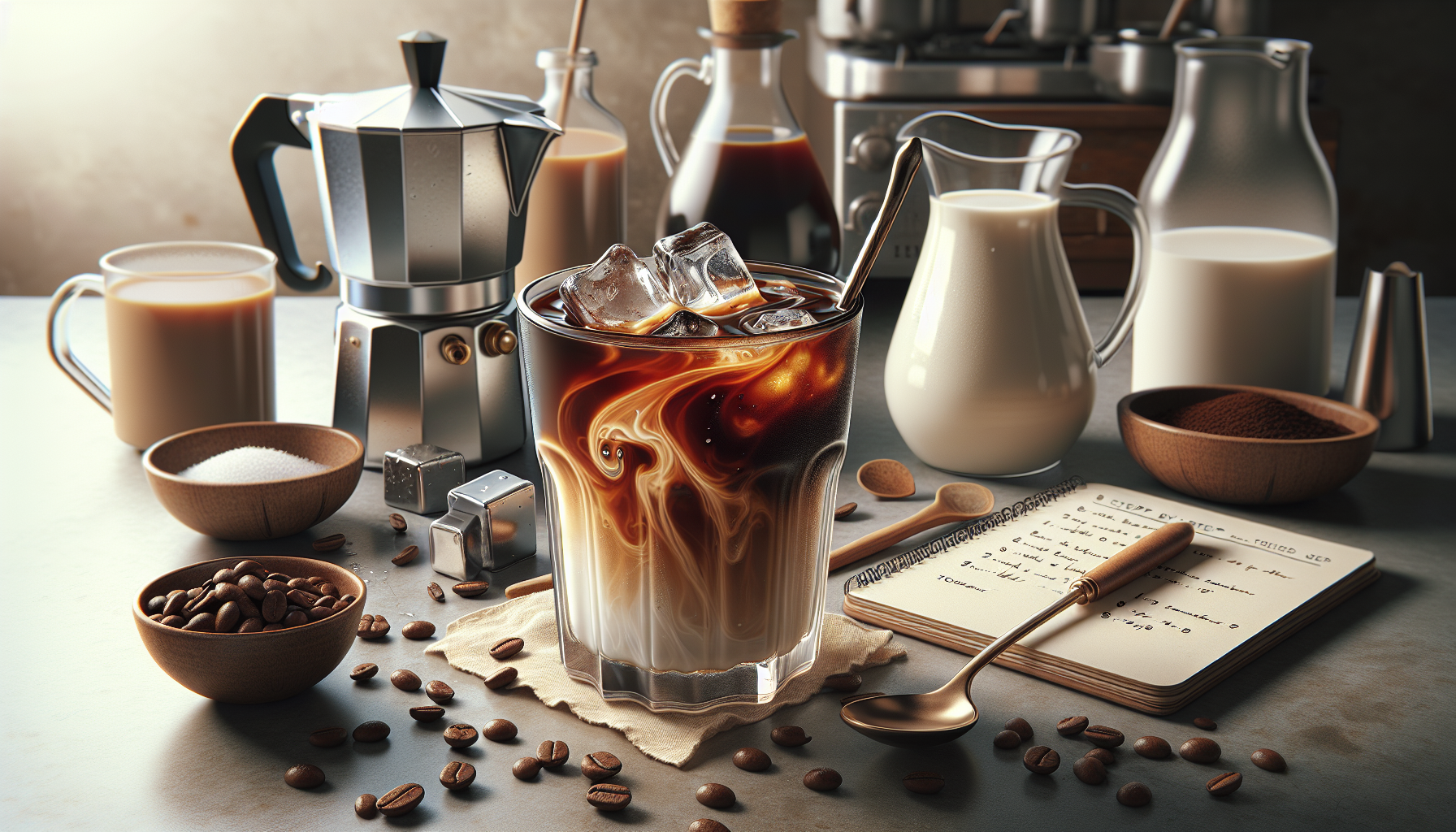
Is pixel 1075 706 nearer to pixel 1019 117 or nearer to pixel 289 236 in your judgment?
pixel 289 236

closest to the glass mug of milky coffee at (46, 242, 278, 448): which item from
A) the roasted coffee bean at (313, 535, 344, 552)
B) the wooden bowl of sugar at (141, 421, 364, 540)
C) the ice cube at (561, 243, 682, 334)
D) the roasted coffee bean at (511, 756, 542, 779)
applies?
the wooden bowl of sugar at (141, 421, 364, 540)

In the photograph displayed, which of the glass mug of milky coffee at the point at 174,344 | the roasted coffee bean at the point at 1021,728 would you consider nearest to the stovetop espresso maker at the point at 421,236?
the glass mug of milky coffee at the point at 174,344

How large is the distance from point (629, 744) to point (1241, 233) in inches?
31.2

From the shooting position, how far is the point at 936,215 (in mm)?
1014

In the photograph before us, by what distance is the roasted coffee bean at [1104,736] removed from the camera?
2.15 ft

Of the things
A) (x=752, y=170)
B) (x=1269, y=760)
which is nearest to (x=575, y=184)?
(x=752, y=170)

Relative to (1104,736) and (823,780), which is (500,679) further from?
(1104,736)

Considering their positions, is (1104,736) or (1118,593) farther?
(1118,593)

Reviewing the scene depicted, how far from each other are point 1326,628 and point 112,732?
0.71m

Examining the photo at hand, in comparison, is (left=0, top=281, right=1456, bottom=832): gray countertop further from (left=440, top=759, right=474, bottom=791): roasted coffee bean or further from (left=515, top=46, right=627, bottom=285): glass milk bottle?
(left=515, top=46, right=627, bottom=285): glass milk bottle

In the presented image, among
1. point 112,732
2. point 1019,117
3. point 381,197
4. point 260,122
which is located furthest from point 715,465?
point 1019,117

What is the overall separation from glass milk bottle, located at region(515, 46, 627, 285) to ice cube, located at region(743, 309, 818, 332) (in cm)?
58

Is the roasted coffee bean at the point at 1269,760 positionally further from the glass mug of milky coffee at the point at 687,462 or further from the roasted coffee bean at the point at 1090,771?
the glass mug of milky coffee at the point at 687,462

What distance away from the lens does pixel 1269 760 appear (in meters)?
0.64
